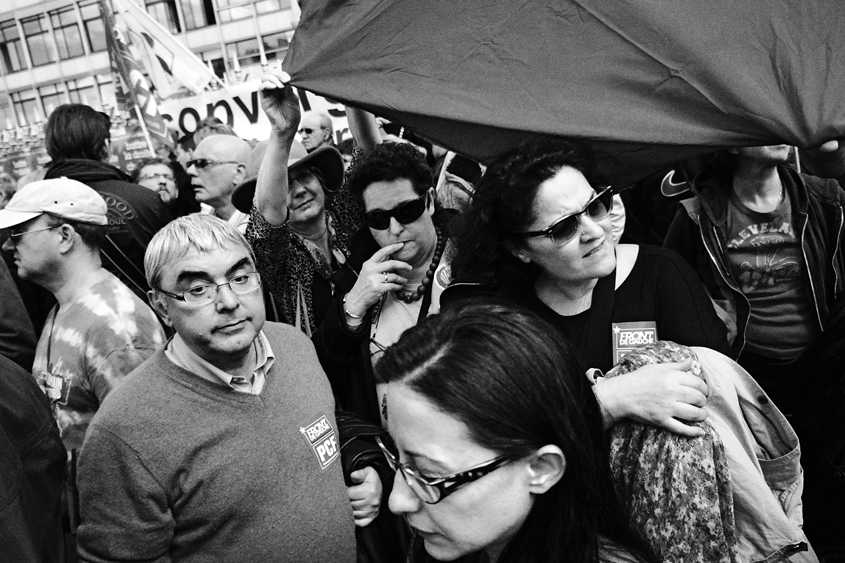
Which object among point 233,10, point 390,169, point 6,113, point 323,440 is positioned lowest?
point 323,440

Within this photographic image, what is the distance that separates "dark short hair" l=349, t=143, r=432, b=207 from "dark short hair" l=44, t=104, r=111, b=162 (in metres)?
2.12

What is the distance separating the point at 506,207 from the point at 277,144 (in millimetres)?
994

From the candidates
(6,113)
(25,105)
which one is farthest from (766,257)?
(6,113)

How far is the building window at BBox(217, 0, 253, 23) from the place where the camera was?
30000 millimetres

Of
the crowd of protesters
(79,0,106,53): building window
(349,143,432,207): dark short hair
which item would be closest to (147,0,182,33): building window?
(79,0,106,53): building window

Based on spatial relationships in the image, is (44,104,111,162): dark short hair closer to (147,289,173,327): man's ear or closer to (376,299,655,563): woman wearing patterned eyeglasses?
(147,289,173,327): man's ear

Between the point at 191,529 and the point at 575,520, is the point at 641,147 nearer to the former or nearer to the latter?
the point at 575,520

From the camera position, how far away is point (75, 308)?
2.66 meters

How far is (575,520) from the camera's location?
4.51 ft

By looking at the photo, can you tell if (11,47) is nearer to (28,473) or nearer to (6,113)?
(6,113)

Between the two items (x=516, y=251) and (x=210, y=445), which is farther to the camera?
(x=516, y=251)

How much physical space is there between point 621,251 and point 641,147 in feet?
0.99

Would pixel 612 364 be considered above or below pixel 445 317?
below

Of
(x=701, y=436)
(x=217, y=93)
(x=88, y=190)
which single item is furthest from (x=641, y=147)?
(x=217, y=93)
